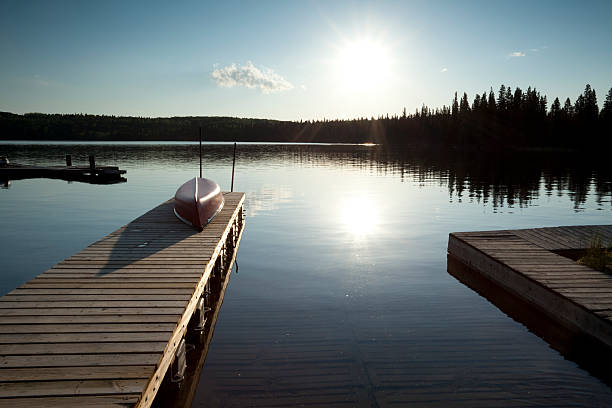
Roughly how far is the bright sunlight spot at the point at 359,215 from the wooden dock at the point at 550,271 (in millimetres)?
5389

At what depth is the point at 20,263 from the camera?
40.1 ft

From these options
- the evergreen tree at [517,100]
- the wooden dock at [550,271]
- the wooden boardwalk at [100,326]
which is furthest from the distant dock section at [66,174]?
the evergreen tree at [517,100]

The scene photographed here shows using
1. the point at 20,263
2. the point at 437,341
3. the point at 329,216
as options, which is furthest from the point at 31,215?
the point at 437,341

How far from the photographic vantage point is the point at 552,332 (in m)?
7.71

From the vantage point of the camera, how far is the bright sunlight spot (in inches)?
703

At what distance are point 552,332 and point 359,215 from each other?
46.0 feet

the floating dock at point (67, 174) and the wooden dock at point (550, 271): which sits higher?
the floating dock at point (67, 174)

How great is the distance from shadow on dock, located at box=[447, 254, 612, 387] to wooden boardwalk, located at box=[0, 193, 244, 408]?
6574mm

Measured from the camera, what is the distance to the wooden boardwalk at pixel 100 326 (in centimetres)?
395

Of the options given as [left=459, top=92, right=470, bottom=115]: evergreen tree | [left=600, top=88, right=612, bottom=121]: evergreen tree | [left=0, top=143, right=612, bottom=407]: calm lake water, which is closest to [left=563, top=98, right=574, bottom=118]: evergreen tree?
[left=600, top=88, right=612, bottom=121]: evergreen tree

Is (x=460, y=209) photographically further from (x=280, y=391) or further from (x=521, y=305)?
(x=280, y=391)

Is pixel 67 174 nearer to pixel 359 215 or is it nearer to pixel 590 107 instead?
pixel 359 215

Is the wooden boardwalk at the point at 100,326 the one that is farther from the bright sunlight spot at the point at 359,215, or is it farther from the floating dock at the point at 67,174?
the floating dock at the point at 67,174

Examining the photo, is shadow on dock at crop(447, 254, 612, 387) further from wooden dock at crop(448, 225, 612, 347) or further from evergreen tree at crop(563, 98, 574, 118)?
evergreen tree at crop(563, 98, 574, 118)
